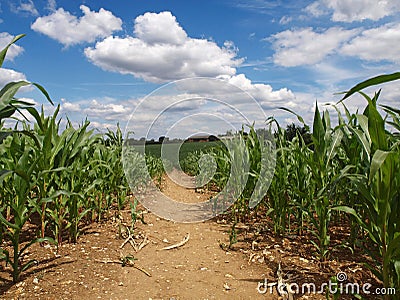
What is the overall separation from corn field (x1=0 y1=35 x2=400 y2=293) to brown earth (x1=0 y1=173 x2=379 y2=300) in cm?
12

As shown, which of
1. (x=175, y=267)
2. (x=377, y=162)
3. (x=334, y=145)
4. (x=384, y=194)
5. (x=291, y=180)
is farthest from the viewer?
(x=291, y=180)

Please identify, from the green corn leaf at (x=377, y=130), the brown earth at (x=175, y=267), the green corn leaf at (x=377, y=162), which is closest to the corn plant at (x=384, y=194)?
the green corn leaf at (x=377, y=130)

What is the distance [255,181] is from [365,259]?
Answer: 4.50ft

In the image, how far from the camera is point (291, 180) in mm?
3053

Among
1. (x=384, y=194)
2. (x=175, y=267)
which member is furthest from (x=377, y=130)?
(x=175, y=267)

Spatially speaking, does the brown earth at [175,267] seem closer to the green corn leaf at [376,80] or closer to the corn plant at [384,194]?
the corn plant at [384,194]

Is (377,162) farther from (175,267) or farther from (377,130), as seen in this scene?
(175,267)

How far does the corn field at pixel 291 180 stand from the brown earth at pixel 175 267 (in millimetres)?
120

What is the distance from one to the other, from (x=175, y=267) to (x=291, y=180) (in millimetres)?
1305

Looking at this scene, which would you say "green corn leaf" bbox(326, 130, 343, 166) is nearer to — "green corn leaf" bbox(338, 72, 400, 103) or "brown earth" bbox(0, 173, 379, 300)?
"brown earth" bbox(0, 173, 379, 300)

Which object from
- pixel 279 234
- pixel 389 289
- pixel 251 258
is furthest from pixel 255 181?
pixel 389 289

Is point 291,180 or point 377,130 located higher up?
point 377,130

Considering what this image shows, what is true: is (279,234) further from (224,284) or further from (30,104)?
(30,104)

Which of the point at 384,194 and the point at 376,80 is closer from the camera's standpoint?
the point at 376,80
